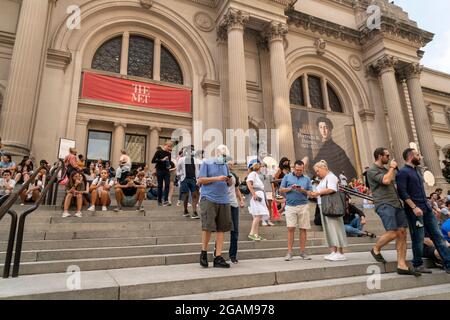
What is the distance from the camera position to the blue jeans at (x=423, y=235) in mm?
4117

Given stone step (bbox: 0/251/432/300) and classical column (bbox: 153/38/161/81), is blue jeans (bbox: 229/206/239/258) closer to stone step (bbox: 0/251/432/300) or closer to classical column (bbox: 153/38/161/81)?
stone step (bbox: 0/251/432/300)

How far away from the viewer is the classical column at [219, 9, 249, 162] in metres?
13.9

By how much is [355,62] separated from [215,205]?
21.0m

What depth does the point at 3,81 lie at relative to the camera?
11484 mm

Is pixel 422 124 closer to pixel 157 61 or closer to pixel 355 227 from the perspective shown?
pixel 355 227

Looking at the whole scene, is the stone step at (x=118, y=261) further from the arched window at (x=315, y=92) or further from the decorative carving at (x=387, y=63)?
the decorative carving at (x=387, y=63)

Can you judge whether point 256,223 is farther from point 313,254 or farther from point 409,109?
point 409,109

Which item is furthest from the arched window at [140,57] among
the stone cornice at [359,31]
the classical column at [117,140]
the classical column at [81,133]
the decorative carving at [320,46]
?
the decorative carving at [320,46]

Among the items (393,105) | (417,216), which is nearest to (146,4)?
(417,216)

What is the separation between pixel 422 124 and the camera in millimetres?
19469

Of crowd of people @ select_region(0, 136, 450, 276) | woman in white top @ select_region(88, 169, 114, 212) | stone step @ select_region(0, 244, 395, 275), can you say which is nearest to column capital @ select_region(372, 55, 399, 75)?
crowd of people @ select_region(0, 136, 450, 276)

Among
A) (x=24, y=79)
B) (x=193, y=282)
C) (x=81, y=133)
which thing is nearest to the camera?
(x=193, y=282)

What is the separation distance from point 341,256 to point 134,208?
5048 mm
